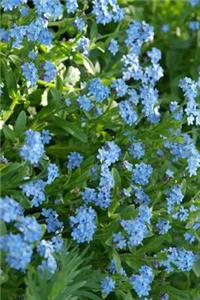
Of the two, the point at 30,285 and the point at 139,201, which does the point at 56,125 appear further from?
the point at 30,285

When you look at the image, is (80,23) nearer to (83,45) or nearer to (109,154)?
(83,45)

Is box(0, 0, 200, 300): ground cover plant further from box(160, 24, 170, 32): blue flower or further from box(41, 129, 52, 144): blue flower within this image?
box(160, 24, 170, 32): blue flower

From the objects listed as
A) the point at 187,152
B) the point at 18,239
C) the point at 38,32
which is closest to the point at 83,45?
the point at 38,32

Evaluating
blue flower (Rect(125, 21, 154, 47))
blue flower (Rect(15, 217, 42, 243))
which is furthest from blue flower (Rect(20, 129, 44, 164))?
blue flower (Rect(125, 21, 154, 47))

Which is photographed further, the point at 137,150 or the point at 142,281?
the point at 137,150

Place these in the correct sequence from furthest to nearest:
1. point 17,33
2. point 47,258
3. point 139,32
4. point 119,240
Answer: point 139,32 → point 17,33 → point 119,240 → point 47,258

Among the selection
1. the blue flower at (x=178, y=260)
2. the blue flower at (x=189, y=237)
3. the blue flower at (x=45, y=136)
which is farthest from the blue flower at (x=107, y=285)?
the blue flower at (x=45, y=136)

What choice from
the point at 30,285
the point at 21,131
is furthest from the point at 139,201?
the point at 30,285
